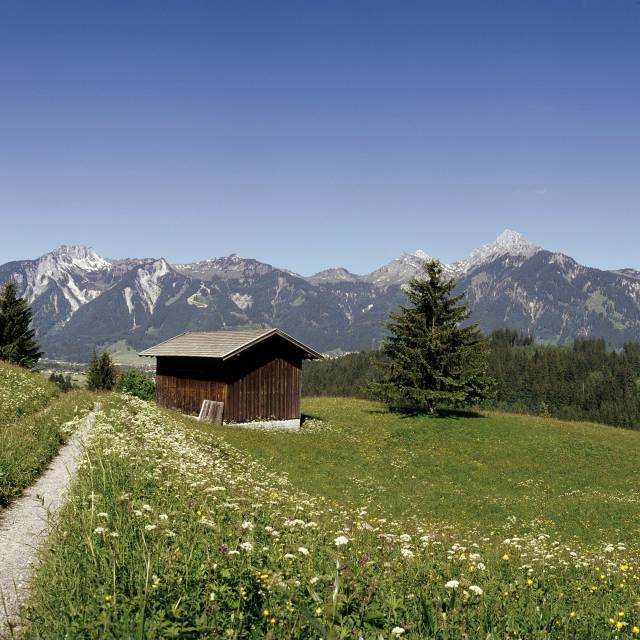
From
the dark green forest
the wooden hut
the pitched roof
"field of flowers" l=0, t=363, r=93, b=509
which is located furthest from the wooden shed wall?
the dark green forest

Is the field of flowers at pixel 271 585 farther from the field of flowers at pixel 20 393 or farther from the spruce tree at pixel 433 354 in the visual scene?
the spruce tree at pixel 433 354

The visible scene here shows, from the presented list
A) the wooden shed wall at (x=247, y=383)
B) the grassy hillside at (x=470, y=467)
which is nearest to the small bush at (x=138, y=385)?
the wooden shed wall at (x=247, y=383)

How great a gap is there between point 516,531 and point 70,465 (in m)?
14.6

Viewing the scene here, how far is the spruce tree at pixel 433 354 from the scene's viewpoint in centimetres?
4350

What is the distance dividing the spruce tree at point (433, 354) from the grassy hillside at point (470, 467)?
2.32 metres

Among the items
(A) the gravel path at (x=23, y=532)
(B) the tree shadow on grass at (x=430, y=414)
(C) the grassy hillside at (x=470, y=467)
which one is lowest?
(C) the grassy hillside at (x=470, y=467)

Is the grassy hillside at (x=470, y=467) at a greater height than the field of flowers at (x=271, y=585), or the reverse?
the field of flowers at (x=271, y=585)

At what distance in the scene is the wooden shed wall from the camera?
3791 centimetres

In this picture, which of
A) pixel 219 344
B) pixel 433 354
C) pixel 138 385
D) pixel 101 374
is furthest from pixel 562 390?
pixel 219 344

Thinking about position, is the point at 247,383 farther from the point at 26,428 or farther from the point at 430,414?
the point at 26,428

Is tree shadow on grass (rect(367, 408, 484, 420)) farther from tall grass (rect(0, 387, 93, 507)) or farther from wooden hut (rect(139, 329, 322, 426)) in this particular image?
tall grass (rect(0, 387, 93, 507))

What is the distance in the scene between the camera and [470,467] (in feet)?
97.0

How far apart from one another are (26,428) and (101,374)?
53.8 m

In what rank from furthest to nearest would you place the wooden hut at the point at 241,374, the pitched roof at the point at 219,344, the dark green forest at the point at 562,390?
the dark green forest at the point at 562,390, the wooden hut at the point at 241,374, the pitched roof at the point at 219,344
